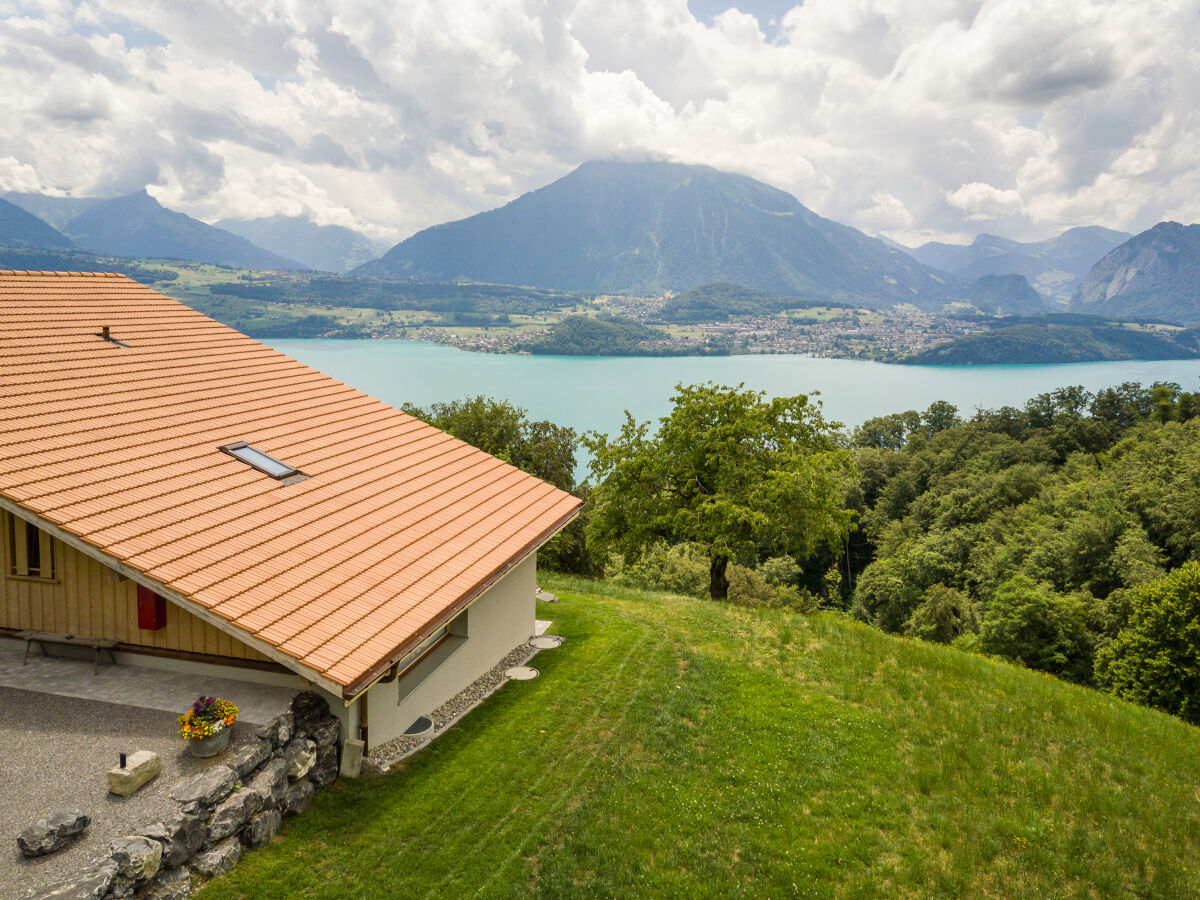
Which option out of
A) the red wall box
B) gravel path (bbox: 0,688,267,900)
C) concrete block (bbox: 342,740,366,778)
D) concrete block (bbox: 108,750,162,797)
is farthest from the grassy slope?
the red wall box

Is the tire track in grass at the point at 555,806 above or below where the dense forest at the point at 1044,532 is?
above

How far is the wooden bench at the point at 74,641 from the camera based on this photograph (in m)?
8.97

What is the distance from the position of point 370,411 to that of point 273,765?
9514 millimetres

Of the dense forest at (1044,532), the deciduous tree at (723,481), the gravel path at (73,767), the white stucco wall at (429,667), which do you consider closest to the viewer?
the gravel path at (73,767)

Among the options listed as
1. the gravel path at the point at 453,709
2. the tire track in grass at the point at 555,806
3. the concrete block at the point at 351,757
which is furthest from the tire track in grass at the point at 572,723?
the concrete block at the point at 351,757

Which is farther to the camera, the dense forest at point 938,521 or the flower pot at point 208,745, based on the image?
the dense forest at point 938,521

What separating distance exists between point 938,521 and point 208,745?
6527 cm

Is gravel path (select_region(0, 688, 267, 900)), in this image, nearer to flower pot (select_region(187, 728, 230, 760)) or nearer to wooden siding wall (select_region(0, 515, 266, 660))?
flower pot (select_region(187, 728, 230, 760))

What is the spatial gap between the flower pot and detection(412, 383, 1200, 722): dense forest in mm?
14039

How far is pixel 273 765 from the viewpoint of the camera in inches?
295

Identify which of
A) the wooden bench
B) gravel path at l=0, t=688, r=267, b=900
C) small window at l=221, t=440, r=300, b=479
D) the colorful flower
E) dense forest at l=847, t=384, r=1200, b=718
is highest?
small window at l=221, t=440, r=300, b=479

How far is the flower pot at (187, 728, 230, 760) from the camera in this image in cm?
711

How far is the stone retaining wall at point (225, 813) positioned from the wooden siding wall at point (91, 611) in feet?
4.20

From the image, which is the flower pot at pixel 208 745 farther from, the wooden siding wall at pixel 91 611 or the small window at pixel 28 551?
the small window at pixel 28 551
